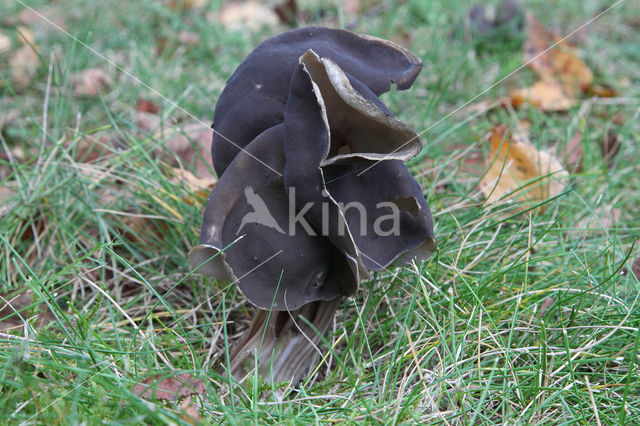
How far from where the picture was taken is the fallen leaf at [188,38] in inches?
140

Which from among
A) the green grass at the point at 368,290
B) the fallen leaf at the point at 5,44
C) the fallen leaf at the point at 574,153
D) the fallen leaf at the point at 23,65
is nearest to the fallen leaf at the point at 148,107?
the green grass at the point at 368,290

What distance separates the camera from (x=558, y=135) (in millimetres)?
2648

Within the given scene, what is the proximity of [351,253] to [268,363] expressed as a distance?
0.46 metres

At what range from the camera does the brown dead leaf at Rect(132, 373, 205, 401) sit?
3.86 ft

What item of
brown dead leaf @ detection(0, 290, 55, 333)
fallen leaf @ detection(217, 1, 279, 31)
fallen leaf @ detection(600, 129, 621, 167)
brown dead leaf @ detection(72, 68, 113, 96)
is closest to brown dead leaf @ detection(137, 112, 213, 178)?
brown dead leaf @ detection(72, 68, 113, 96)

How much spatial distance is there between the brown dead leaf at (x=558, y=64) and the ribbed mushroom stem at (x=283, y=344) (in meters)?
2.23

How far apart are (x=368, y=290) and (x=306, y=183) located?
0.55 m

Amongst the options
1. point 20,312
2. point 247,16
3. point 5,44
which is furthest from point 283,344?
point 247,16

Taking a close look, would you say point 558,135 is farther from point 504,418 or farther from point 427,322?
point 504,418

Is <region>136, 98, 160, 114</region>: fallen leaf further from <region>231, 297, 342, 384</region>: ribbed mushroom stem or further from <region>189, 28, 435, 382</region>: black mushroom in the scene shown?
<region>231, 297, 342, 384</region>: ribbed mushroom stem

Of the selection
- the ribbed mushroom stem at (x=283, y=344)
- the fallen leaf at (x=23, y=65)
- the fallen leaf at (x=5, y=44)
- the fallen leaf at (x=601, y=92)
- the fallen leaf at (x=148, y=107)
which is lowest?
the ribbed mushroom stem at (x=283, y=344)

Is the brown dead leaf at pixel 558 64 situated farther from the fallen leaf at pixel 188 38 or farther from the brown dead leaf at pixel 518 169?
the fallen leaf at pixel 188 38

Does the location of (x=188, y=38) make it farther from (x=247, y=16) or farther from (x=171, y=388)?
(x=171, y=388)

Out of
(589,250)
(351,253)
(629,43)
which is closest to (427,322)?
(351,253)
